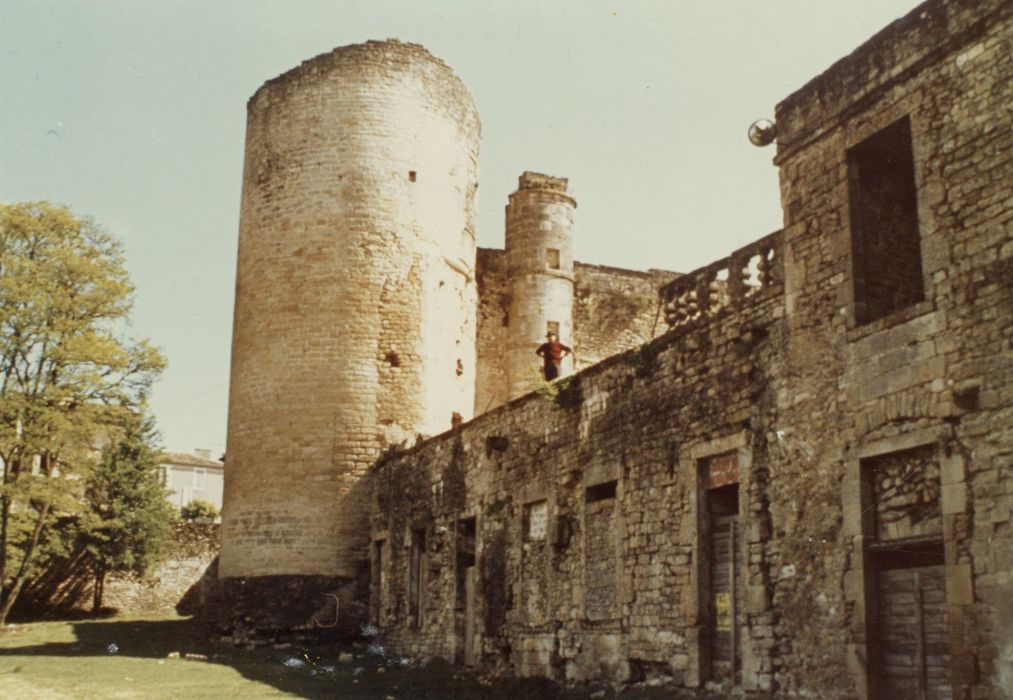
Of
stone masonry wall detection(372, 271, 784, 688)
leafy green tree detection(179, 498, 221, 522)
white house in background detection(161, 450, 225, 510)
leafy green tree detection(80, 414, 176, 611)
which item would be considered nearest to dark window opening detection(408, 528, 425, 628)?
stone masonry wall detection(372, 271, 784, 688)

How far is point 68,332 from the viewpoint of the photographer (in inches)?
955

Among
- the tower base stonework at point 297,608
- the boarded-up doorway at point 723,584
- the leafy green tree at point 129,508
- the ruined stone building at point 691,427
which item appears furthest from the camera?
the leafy green tree at point 129,508

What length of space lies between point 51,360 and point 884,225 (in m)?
18.9

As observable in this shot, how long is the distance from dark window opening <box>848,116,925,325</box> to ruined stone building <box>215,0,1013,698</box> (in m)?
0.03

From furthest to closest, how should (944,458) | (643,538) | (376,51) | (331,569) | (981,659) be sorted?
1. (376,51)
2. (331,569)
3. (643,538)
4. (944,458)
5. (981,659)

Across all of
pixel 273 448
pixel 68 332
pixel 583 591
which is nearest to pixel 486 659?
pixel 583 591

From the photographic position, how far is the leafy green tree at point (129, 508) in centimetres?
3072

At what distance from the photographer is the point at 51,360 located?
24.1m

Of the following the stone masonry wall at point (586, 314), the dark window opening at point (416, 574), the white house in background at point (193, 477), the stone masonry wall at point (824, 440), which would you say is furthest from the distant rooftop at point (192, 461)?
the stone masonry wall at point (824, 440)

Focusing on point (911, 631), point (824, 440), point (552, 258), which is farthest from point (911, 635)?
point (552, 258)

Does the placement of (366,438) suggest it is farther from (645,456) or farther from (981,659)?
(981,659)

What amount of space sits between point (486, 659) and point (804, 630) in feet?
23.3

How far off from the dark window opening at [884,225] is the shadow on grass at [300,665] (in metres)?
5.74

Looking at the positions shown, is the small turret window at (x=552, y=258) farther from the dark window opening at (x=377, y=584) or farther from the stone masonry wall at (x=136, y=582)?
the stone masonry wall at (x=136, y=582)
